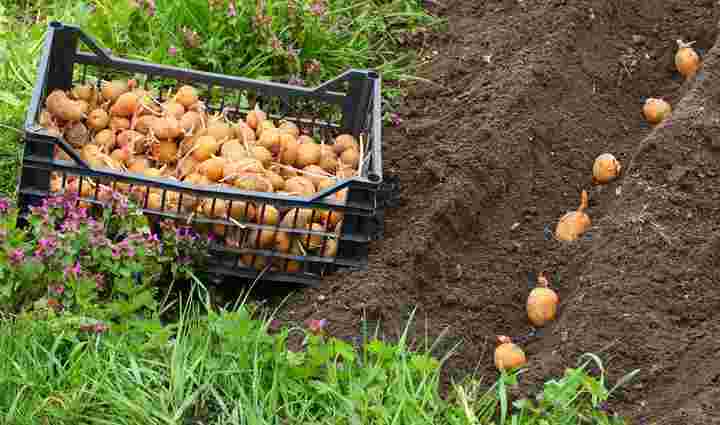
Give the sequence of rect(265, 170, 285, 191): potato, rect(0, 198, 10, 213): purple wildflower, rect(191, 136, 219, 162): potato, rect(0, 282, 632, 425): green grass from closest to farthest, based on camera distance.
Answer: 1. rect(0, 282, 632, 425): green grass
2. rect(0, 198, 10, 213): purple wildflower
3. rect(265, 170, 285, 191): potato
4. rect(191, 136, 219, 162): potato

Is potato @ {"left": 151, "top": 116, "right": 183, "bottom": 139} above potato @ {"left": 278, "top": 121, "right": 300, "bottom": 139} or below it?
below

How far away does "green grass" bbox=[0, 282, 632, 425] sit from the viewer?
3139mm

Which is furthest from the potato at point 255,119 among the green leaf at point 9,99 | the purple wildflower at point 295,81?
the green leaf at point 9,99

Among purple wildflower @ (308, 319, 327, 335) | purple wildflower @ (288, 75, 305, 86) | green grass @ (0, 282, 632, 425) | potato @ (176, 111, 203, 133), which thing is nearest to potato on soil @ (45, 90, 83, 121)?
potato @ (176, 111, 203, 133)

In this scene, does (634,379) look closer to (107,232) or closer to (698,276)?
(698,276)

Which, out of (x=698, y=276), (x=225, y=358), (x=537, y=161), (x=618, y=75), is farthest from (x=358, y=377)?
(x=618, y=75)

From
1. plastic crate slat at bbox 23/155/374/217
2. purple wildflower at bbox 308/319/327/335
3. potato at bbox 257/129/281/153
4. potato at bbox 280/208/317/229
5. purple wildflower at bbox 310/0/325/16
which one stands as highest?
purple wildflower at bbox 310/0/325/16

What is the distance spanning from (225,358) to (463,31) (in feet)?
8.03

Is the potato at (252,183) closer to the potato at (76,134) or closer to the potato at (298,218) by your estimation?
the potato at (298,218)

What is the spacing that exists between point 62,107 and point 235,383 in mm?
1289

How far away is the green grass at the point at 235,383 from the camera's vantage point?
3.14 metres

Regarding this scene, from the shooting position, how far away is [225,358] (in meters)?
3.30

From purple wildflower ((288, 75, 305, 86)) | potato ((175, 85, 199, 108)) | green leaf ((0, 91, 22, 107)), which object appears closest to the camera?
potato ((175, 85, 199, 108))

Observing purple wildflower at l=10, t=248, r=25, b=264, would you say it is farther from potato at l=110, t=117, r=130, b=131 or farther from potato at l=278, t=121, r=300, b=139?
potato at l=278, t=121, r=300, b=139
